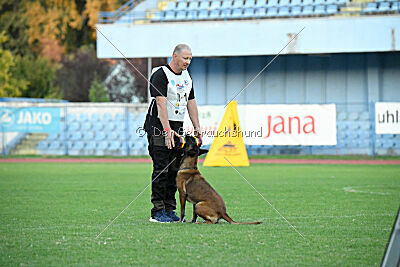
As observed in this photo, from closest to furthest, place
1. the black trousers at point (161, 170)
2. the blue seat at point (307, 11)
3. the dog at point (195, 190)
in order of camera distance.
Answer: the dog at point (195, 190) < the black trousers at point (161, 170) < the blue seat at point (307, 11)

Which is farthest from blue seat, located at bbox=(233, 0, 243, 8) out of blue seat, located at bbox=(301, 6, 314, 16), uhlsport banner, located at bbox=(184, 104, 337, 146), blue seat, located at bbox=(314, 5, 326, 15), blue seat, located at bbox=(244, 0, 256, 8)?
uhlsport banner, located at bbox=(184, 104, 337, 146)

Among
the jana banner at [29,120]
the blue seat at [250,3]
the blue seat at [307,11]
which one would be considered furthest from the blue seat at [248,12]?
the jana banner at [29,120]

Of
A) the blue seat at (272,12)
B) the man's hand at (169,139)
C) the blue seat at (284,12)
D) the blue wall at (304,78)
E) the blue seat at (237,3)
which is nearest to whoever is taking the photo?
the man's hand at (169,139)

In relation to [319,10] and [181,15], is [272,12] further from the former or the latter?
[181,15]

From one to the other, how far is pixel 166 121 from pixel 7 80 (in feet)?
125

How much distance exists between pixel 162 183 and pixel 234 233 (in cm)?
147

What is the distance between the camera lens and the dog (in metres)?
7.44

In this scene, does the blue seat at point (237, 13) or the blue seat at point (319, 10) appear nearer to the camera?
the blue seat at point (319, 10)

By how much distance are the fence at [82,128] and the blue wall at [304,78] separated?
6.29ft

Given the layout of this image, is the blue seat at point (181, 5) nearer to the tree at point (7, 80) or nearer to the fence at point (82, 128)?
the fence at point (82, 128)

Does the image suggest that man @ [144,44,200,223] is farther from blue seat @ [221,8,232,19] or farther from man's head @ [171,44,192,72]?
blue seat @ [221,8,232,19]

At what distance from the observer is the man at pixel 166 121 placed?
26.0 feet

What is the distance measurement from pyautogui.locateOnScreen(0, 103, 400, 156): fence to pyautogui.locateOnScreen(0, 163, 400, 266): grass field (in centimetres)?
1256

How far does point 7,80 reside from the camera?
43.8m
